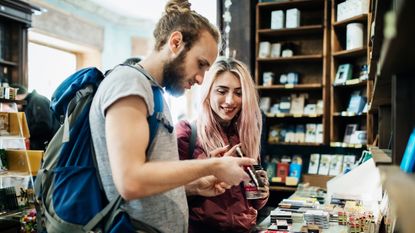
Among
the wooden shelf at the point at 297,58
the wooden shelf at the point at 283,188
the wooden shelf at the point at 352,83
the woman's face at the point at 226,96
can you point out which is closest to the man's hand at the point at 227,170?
the woman's face at the point at 226,96

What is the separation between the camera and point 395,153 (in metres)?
1.24

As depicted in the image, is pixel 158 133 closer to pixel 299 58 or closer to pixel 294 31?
pixel 299 58

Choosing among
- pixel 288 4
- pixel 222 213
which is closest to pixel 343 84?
pixel 288 4

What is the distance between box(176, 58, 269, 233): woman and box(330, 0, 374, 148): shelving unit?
8.40 feet

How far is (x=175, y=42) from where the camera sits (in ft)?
4.70

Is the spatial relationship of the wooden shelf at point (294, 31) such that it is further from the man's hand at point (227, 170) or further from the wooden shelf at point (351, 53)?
the man's hand at point (227, 170)

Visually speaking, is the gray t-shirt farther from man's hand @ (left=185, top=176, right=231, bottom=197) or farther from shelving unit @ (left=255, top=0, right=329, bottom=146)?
shelving unit @ (left=255, top=0, right=329, bottom=146)

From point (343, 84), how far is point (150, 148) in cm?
361

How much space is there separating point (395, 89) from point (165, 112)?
0.74 metres

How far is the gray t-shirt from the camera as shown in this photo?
1228 mm

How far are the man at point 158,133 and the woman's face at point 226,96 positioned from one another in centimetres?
62

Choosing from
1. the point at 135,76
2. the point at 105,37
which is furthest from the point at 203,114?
the point at 105,37

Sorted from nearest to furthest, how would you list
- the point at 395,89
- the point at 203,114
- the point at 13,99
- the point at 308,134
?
the point at 395,89
the point at 203,114
the point at 13,99
the point at 308,134

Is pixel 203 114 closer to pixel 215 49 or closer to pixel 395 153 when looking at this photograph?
pixel 215 49
